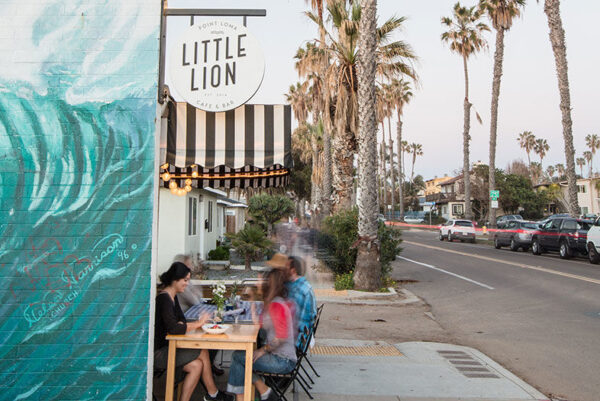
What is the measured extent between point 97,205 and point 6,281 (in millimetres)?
961

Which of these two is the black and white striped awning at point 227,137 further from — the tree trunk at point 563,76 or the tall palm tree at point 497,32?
the tall palm tree at point 497,32

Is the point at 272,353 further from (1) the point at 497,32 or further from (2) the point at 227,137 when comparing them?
(1) the point at 497,32

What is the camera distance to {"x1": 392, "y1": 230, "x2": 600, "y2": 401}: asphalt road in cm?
598

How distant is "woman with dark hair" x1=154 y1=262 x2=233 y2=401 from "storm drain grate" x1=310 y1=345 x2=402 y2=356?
2331 mm

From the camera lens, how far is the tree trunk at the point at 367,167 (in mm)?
11422

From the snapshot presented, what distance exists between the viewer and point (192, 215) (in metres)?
16.3

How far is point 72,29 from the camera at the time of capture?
397 cm

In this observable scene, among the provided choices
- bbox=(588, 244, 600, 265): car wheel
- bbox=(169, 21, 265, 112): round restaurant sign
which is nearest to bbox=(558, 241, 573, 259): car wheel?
bbox=(588, 244, 600, 265): car wheel

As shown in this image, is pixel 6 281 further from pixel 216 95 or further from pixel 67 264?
pixel 216 95

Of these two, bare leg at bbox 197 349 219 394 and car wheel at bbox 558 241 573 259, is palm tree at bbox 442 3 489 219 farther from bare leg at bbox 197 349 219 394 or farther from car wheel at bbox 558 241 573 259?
bare leg at bbox 197 349 219 394

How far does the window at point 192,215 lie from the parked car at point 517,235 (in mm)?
17503

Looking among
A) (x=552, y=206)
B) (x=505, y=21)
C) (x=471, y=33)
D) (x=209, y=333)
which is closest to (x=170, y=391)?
(x=209, y=333)

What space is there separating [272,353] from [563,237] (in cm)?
1984

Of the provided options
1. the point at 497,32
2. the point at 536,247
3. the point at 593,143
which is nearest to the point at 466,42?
the point at 497,32
